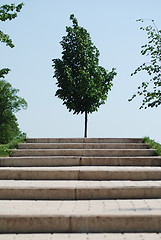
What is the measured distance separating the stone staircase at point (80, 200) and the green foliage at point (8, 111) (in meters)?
27.4

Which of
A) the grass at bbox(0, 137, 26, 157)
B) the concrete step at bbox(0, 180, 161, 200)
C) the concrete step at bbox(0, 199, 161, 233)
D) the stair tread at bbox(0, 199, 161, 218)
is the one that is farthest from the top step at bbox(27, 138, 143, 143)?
the concrete step at bbox(0, 199, 161, 233)

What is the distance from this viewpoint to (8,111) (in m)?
38.6

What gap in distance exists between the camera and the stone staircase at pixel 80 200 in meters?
4.96

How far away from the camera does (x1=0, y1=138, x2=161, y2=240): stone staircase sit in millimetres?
4965

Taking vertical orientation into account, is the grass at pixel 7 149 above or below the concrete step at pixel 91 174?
above

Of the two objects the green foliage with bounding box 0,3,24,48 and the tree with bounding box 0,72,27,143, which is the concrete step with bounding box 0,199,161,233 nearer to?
the green foliage with bounding box 0,3,24,48

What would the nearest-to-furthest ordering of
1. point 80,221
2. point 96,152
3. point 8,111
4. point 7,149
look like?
point 80,221 < point 96,152 < point 7,149 < point 8,111

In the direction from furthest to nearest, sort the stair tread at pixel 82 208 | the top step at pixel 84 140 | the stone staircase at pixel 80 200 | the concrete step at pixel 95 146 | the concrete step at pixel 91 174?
the top step at pixel 84 140 < the concrete step at pixel 95 146 < the concrete step at pixel 91 174 < the stair tread at pixel 82 208 < the stone staircase at pixel 80 200

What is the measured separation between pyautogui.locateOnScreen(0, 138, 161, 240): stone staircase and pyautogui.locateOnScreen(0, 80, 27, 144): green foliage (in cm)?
2737

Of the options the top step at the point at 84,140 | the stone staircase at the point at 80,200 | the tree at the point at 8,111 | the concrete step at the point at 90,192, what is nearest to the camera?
the stone staircase at the point at 80,200

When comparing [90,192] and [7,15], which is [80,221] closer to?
[90,192]
